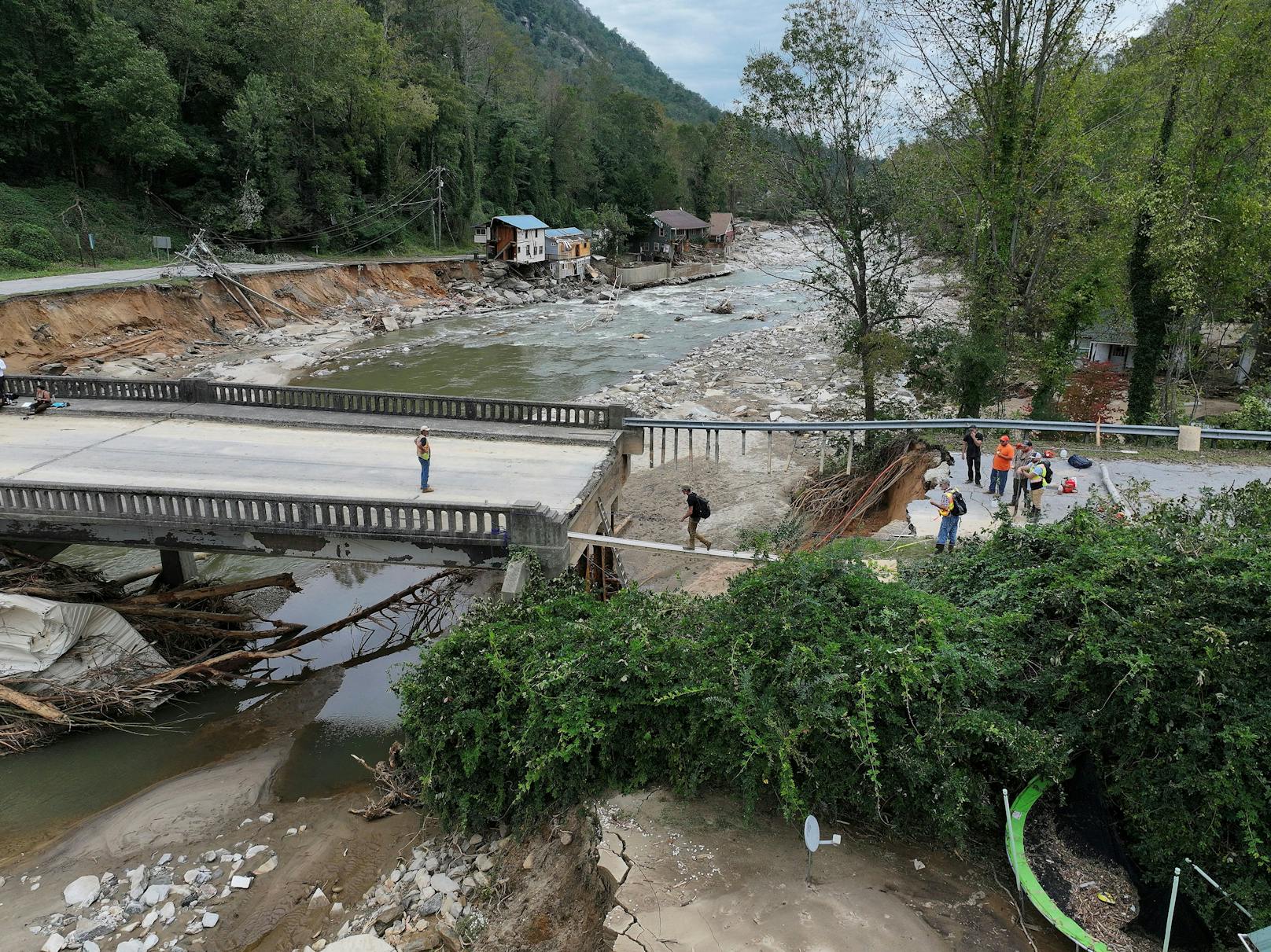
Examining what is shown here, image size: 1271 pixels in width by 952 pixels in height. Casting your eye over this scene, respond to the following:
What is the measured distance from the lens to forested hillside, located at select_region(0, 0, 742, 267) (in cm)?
4888

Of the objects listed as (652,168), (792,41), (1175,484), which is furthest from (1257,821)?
(652,168)

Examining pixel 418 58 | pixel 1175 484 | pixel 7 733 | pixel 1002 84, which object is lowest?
pixel 7 733

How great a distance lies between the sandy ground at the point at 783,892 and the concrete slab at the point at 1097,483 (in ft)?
26.4

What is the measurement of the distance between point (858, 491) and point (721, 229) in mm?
91771

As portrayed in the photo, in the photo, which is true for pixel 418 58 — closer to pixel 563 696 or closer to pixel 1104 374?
pixel 1104 374

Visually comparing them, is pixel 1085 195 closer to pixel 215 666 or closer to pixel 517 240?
pixel 215 666

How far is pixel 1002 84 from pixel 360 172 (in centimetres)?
6013

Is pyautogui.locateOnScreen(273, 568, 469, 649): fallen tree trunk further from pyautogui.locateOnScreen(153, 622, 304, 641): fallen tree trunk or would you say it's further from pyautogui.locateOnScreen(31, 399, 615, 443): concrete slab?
pyautogui.locateOnScreen(31, 399, 615, 443): concrete slab

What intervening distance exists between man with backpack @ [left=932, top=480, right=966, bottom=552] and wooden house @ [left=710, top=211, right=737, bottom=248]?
9743cm

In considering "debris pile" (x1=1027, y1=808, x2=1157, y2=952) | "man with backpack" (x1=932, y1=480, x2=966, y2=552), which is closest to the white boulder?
"debris pile" (x1=1027, y1=808, x2=1157, y2=952)

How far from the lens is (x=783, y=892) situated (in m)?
7.54

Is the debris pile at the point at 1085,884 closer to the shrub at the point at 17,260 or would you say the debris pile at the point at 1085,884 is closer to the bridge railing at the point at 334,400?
the bridge railing at the point at 334,400

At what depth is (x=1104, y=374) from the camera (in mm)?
31781

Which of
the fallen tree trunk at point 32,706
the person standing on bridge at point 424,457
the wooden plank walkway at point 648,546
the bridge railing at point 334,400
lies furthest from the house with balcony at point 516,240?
the fallen tree trunk at point 32,706
